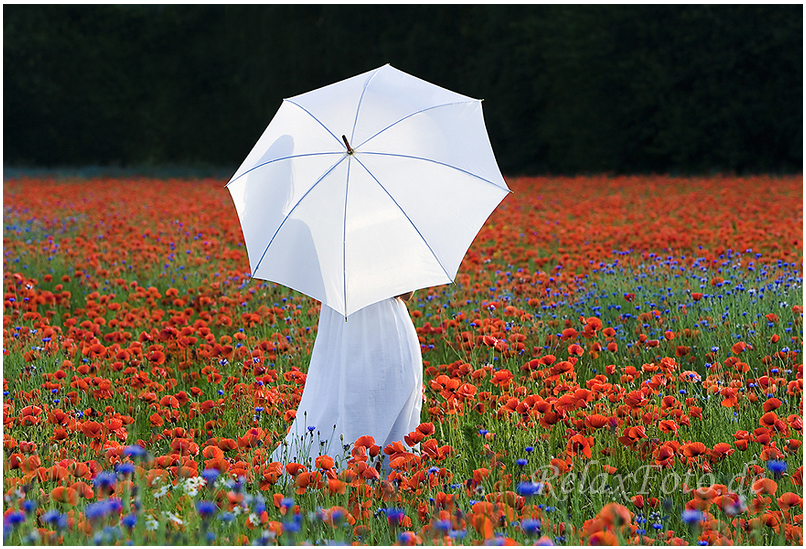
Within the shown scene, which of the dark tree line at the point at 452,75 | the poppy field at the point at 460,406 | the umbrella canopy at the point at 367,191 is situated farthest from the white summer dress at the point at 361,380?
the dark tree line at the point at 452,75

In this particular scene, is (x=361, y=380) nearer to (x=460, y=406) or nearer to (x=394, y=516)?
(x=460, y=406)

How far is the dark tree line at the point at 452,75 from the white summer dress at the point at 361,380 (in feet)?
54.5

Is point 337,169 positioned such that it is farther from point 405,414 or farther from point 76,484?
point 76,484

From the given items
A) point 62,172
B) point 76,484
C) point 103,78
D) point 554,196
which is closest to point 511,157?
point 554,196

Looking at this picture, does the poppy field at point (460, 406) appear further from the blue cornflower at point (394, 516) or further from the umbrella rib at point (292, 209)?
the umbrella rib at point (292, 209)

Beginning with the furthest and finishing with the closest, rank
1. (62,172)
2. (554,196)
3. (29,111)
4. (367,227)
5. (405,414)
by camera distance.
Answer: (29,111), (62,172), (554,196), (405,414), (367,227)

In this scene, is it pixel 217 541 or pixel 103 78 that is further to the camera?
pixel 103 78

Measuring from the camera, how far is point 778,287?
4.89 m

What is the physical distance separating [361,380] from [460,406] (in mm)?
485

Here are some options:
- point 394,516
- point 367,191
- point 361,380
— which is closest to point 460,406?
point 361,380

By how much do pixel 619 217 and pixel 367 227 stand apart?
7.09 metres

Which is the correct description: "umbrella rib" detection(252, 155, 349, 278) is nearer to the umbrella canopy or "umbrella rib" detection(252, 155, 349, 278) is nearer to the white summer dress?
the umbrella canopy

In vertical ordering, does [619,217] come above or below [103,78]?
below

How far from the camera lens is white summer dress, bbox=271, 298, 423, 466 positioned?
289cm
